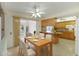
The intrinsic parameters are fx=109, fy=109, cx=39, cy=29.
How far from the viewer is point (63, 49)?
5.10 ft

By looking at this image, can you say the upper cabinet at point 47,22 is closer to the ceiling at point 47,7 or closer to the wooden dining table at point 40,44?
the ceiling at point 47,7

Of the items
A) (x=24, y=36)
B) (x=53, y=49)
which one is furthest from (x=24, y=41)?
(x=53, y=49)

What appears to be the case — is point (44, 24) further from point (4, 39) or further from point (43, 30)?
point (4, 39)

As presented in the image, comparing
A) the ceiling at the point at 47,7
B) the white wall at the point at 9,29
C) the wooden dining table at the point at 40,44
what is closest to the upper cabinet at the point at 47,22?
the ceiling at the point at 47,7

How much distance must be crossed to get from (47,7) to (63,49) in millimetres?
637

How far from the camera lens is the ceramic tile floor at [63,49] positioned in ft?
5.00

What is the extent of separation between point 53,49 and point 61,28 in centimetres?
32

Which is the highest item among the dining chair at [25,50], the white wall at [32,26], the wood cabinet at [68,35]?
the white wall at [32,26]

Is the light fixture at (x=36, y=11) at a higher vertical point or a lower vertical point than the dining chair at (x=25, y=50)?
higher

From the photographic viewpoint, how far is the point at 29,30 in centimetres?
158

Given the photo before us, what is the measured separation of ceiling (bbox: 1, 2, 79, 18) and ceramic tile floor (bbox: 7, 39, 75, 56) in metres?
0.40

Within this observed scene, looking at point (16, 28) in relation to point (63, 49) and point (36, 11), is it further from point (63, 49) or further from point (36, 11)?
point (63, 49)

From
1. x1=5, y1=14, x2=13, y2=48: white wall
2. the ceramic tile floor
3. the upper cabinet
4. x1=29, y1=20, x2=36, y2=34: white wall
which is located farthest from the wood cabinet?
x1=5, y1=14, x2=13, y2=48: white wall

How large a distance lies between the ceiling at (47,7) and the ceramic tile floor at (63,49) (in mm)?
396
